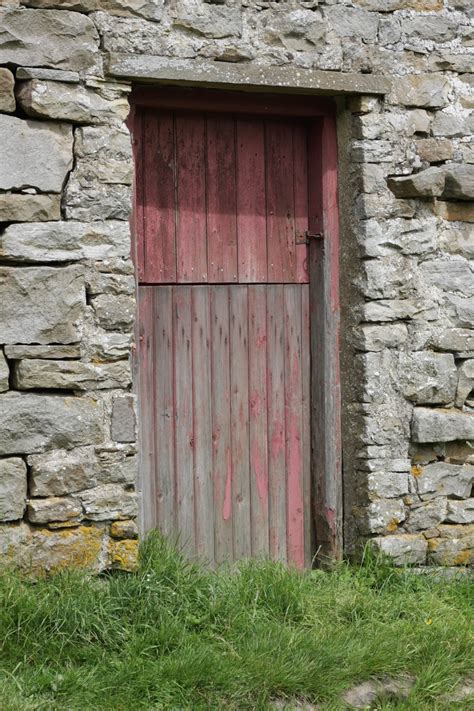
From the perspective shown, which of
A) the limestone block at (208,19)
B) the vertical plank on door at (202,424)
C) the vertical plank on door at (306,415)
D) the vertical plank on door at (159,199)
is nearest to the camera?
the limestone block at (208,19)

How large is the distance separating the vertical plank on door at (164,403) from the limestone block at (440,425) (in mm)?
1236

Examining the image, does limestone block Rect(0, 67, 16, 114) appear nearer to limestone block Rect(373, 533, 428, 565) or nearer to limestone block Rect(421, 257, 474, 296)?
limestone block Rect(421, 257, 474, 296)

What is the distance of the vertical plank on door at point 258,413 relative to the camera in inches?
221

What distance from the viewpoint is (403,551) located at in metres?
5.53

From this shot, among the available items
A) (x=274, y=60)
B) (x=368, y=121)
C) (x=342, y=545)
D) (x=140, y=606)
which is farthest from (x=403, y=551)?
(x=274, y=60)

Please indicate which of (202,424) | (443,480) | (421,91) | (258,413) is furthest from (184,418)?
(421,91)

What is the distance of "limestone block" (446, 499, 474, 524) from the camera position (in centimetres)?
566

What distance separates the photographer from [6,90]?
15.6 ft

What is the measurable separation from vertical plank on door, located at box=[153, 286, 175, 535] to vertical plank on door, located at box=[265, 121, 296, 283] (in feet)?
1.97

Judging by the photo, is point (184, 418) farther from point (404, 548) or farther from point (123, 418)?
point (404, 548)

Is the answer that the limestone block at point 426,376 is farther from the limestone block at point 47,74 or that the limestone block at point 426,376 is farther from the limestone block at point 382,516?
the limestone block at point 47,74

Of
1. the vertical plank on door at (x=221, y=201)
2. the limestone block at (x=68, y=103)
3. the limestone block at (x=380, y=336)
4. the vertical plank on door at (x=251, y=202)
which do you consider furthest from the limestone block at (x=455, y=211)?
the limestone block at (x=68, y=103)

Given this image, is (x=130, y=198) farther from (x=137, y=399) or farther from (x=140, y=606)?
(x=140, y=606)

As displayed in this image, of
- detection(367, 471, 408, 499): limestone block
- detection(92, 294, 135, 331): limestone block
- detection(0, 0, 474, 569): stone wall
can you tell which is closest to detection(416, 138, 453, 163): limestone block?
detection(0, 0, 474, 569): stone wall
